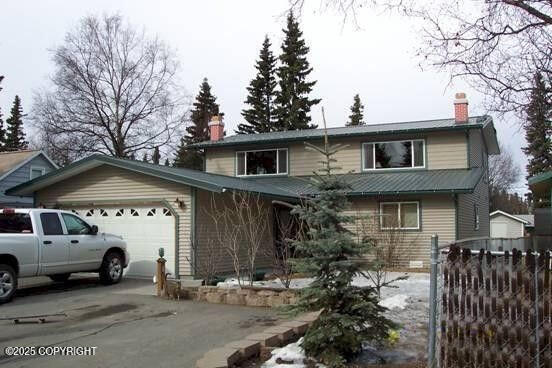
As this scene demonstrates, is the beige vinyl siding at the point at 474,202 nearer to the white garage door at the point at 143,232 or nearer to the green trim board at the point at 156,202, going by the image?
the green trim board at the point at 156,202

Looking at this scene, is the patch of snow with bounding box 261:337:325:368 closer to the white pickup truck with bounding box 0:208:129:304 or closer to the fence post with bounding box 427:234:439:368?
the fence post with bounding box 427:234:439:368

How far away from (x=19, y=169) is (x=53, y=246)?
2256 centimetres

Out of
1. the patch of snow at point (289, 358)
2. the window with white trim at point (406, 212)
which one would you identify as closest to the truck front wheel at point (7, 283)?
the patch of snow at point (289, 358)

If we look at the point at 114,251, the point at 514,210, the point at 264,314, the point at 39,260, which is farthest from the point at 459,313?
the point at 514,210

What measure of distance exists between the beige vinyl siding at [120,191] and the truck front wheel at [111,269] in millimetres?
1714

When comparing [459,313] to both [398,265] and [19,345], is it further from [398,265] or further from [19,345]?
[398,265]

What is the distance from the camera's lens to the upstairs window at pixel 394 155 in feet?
71.7

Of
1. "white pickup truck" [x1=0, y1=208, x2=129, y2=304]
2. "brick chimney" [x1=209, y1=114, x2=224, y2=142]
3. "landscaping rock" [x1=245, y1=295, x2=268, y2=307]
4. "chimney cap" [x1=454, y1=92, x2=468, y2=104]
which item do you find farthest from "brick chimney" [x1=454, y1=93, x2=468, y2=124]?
"white pickup truck" [x1=0, y1=208, x2=129, y2=304]

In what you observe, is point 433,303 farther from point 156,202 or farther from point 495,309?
point 156,202

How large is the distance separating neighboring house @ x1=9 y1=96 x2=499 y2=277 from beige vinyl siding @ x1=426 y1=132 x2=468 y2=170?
38 millimetres

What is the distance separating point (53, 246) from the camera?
42.4 feet

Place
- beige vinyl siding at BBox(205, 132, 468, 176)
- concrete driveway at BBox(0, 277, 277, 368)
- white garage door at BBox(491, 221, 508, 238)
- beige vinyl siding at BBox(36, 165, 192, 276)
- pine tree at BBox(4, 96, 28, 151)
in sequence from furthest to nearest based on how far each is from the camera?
pine tree at BBox(4, 96, 28, 151) → white garage door at BBox(491, 221, 508, 238) → beige vinyl siding at BBox(205, 132, 468, 176) → beige vinyl siding at BBox(36, 165, 192, 276) → concrete driveway at BBox(0, 277, 277, 368)

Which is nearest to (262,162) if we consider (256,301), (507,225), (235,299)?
(235,299)

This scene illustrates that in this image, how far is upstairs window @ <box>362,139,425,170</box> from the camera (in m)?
21.8
